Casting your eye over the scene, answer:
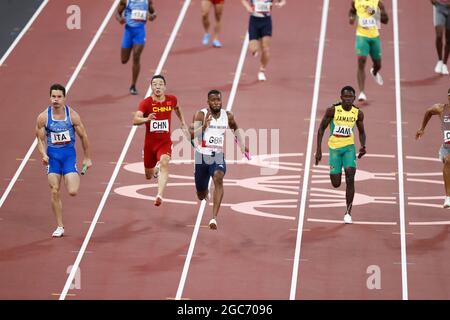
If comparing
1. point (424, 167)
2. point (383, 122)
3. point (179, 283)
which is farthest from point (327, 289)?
point (383, 122)

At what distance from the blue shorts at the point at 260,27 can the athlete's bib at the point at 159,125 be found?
5822 mm

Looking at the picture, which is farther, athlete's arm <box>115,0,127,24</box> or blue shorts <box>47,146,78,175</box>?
athlete's arm <box>115,0,127,24</box>

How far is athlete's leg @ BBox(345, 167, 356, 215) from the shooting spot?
17.6 metres

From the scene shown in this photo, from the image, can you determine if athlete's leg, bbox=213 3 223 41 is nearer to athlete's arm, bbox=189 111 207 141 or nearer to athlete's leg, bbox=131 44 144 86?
athlete's leg, bbox=131 44 144 86

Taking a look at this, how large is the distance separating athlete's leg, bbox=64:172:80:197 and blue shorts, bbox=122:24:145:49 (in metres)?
5.78

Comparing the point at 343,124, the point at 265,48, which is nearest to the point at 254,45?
the point at 265,48

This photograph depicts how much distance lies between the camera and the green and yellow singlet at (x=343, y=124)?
57.9ft

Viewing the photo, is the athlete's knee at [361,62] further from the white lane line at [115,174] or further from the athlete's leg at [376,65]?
the white lane line at [115,174]

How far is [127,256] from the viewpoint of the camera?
16766 millimetres

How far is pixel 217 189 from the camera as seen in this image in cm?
1694

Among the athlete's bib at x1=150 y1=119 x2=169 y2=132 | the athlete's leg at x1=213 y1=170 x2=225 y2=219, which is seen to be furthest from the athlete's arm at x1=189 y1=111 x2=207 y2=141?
the athlete's bib at x1=150 y1=119 x2=169 y2=132

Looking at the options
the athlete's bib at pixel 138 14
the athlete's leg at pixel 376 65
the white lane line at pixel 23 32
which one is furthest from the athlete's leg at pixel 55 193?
the white lane line at pixel 23 32

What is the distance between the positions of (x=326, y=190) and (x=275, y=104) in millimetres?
3501

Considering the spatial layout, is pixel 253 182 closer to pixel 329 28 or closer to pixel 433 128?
pixel 433 128
